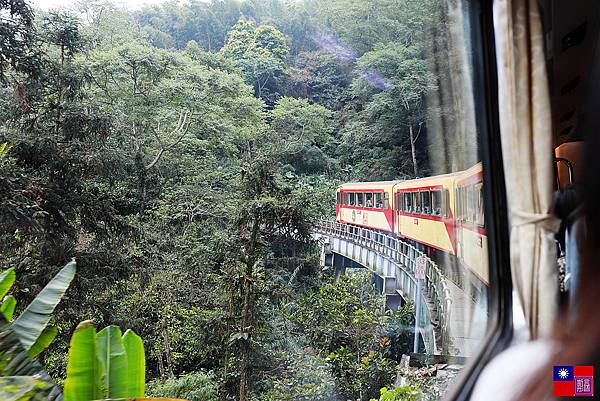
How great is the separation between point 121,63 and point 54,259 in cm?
295

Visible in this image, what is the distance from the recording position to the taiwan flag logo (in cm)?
85

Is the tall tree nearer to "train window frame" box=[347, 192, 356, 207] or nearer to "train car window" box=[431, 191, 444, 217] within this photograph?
"train window frame" box=[347, 192, 356, 207]

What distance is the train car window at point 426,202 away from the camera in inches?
122

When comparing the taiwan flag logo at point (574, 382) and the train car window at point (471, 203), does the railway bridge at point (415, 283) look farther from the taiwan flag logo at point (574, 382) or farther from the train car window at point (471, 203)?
the taiwan flag logo at point (574, 382)

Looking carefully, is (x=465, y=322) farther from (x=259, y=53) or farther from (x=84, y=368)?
(x=259, y=53)

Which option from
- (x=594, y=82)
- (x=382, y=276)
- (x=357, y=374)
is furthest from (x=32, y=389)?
(x=382, y=276)

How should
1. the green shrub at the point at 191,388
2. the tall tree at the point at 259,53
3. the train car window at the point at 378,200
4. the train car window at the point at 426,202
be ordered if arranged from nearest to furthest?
1. the train car window at the point at 426,202
2. the green shrub at the point at 191,388
3. the train car window at the point at 378,200
4. the tall tree at the point at 259,53

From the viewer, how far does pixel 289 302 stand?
4.43 m

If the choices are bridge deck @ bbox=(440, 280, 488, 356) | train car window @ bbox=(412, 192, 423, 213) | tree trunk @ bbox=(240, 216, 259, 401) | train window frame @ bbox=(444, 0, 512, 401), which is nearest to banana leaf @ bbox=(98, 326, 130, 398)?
train window frame @ bbox=(444, 0, 512, 401)

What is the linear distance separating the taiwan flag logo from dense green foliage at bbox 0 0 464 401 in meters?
2.66

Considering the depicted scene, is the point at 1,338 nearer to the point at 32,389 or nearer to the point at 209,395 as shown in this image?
the point at 32,389

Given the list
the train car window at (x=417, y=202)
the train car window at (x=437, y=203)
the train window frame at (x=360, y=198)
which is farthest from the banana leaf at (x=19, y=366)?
the train window frame at (x=360, y=198)

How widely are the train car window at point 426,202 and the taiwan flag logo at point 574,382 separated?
220cm

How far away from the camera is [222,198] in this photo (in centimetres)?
506
